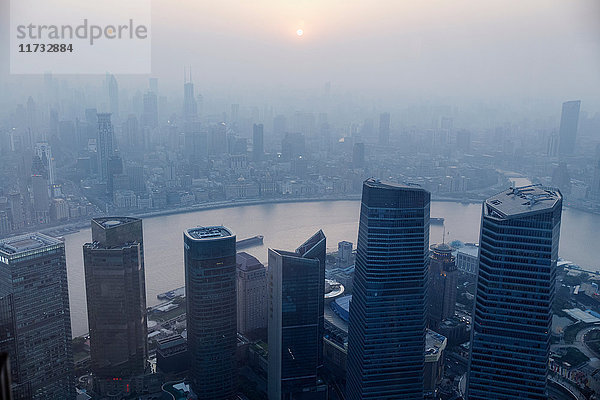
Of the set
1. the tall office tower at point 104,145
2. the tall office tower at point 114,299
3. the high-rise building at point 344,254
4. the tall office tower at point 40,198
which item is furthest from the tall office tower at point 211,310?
the tall office tower at point 104,145

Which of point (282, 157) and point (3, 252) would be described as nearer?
point (3, 252)

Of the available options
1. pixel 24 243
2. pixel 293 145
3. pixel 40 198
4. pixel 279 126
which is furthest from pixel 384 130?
pixel 24 243

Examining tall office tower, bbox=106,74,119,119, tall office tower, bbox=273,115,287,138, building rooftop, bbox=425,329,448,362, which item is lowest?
building rooftop, bbox=425,329,448,362

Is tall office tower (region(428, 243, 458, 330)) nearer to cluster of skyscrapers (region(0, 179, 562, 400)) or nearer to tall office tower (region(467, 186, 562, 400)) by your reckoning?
cluster of skyscrapers (region(0, 179, 562, 400))

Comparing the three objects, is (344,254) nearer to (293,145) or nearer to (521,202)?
(521,202)

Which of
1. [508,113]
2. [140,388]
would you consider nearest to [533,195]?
[140,388]

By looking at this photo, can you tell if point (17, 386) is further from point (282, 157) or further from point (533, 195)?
point (282, 157)

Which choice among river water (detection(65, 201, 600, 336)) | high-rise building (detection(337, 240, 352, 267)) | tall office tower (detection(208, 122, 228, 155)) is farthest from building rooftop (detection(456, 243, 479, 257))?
tall office tower (detection(208, 122, 228, 155))
